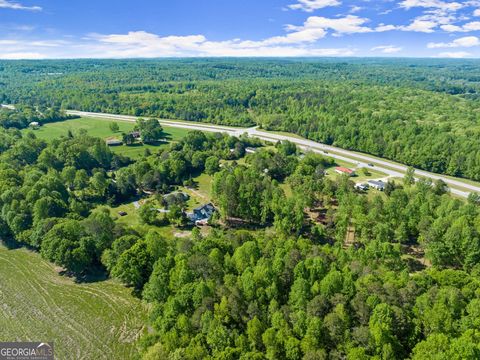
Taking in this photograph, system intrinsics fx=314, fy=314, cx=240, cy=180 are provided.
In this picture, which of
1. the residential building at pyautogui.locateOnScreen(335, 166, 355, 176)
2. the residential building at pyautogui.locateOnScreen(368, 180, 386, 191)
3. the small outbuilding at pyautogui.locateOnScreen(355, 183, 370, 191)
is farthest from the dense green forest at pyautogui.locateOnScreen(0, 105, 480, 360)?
the residential building at pyautogui.locateOnScreen(335, 166, 355, 176)

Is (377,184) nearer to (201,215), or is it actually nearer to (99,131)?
(201,215)

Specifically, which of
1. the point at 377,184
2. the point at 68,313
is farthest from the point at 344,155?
the point at 68,313

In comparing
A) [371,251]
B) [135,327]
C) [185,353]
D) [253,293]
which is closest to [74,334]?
[135,327]

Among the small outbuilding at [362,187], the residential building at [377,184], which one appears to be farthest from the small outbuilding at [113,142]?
the residential building at [377,184]

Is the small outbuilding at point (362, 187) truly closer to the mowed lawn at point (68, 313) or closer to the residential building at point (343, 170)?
the residential building at point (343, 170)

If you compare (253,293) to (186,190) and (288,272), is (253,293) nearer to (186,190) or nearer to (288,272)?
(288,272)
